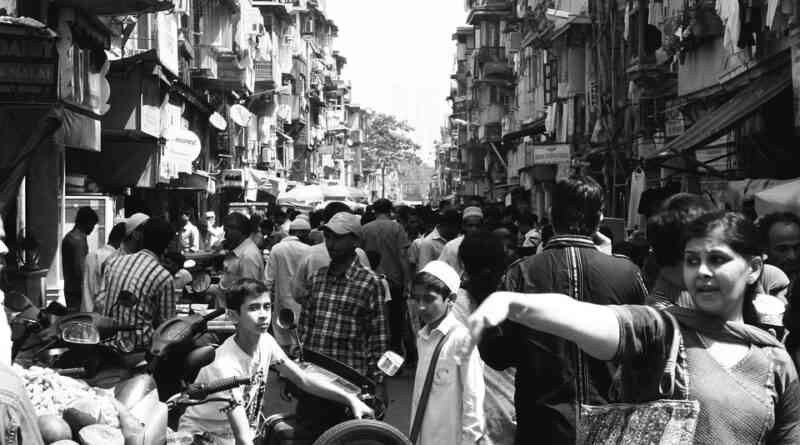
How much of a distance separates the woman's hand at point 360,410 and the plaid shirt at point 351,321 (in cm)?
104

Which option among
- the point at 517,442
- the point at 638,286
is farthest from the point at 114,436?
the point at 638,286

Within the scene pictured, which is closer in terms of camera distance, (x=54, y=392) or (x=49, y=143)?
(x=54, y=392)

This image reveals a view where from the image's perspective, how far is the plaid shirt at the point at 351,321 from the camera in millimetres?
7844

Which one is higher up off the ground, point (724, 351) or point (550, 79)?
point (550, 79)

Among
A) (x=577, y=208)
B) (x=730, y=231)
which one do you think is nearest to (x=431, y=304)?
(x=577, y=208)

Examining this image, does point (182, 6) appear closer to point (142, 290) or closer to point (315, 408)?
point (142, 290)

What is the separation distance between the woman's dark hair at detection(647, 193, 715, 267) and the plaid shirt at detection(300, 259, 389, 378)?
9.41 ft

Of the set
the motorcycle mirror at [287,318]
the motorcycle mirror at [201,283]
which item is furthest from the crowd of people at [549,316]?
the motorcycle mirror at [201,283]

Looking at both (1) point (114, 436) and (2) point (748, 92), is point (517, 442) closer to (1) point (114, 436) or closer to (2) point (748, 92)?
(1) point (114, 436)

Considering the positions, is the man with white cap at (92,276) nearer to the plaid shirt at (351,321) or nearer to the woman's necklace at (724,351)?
the plaid shirt at (351,321)

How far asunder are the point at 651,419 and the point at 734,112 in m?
14.0

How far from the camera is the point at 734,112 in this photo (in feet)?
54.4

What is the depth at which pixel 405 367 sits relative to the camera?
14.1 m

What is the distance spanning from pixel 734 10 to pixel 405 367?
688 cm
